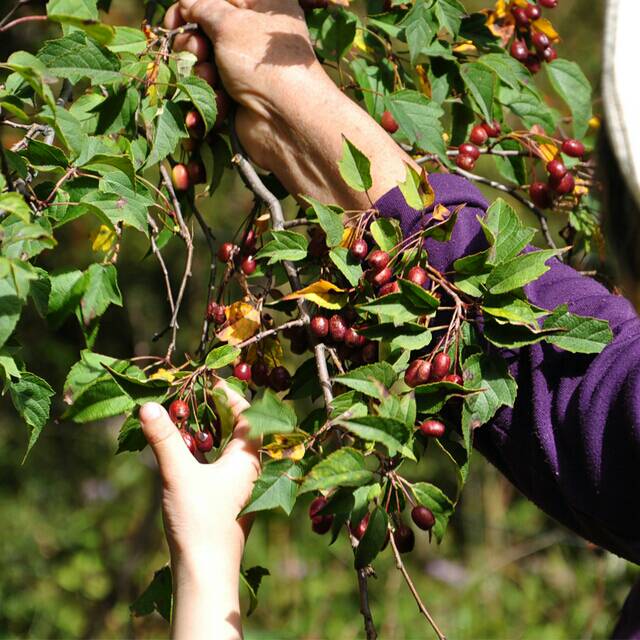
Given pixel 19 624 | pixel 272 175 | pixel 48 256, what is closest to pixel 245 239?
pixel 272 175

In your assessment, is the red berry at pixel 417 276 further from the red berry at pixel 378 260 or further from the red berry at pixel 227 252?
the red berry at pixel 227 252

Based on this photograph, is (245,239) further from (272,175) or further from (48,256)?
(48,256)

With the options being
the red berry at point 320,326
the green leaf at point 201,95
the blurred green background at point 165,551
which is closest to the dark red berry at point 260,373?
the red berry at point 320,326

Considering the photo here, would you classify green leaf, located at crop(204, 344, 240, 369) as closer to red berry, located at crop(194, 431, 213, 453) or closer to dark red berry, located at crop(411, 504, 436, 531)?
red berry, located at crop(194, 431, 213, 453)

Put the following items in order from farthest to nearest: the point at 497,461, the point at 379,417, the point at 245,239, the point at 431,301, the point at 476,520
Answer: the point at 476,520 < the point at 245,239 < the point at 497,461 < the point at 431,301 < the point at 379,417

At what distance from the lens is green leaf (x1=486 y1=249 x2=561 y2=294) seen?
1.12 m

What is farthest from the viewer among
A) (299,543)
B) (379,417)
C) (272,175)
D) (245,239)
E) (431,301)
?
(299,543)

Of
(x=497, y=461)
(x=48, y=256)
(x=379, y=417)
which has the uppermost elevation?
(x=379, y=417)

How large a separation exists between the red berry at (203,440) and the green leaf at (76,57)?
488 millimetres

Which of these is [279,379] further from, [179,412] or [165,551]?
[165,551]

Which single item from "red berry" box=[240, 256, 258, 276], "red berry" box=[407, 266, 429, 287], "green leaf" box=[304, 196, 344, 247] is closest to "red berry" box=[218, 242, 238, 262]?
"red berry" box=[240, 256, 258, 276]

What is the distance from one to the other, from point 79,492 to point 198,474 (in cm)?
344

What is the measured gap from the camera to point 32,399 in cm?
121

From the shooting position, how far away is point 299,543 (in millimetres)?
4094
